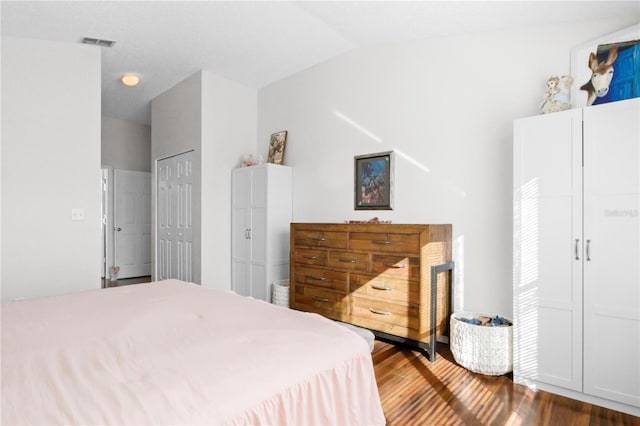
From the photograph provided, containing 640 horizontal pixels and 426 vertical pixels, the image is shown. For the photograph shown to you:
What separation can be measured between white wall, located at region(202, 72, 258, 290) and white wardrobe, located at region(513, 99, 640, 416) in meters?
3.15

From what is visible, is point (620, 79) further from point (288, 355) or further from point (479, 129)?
point (288, 355)

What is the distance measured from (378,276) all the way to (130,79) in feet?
11.9

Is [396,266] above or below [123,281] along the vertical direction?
above

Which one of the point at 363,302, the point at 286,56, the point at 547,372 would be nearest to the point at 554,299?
the point at 547,372

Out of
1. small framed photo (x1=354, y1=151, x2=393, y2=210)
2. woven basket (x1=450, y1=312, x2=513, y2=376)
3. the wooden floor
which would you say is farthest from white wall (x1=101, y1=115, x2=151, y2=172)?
woven basket (x1=450, y1=312, x2=513, y2=376)

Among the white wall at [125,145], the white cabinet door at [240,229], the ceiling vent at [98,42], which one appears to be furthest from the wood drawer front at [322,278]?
the white wall at [125,145]

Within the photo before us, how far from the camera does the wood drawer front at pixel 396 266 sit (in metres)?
2.74

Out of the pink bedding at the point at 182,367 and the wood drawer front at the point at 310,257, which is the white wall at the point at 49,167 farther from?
the wood drawer front at the point at 310,257

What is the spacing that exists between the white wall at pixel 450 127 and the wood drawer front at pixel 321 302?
0.84 meters

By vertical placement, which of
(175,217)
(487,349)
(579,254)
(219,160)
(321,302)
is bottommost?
(487,349)

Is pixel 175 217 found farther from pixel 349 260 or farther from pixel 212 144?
pixel 349 260

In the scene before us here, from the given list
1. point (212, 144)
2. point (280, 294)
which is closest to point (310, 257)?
point (280, 294)

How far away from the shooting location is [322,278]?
11.0 ft

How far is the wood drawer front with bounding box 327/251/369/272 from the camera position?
3041 millimetres
